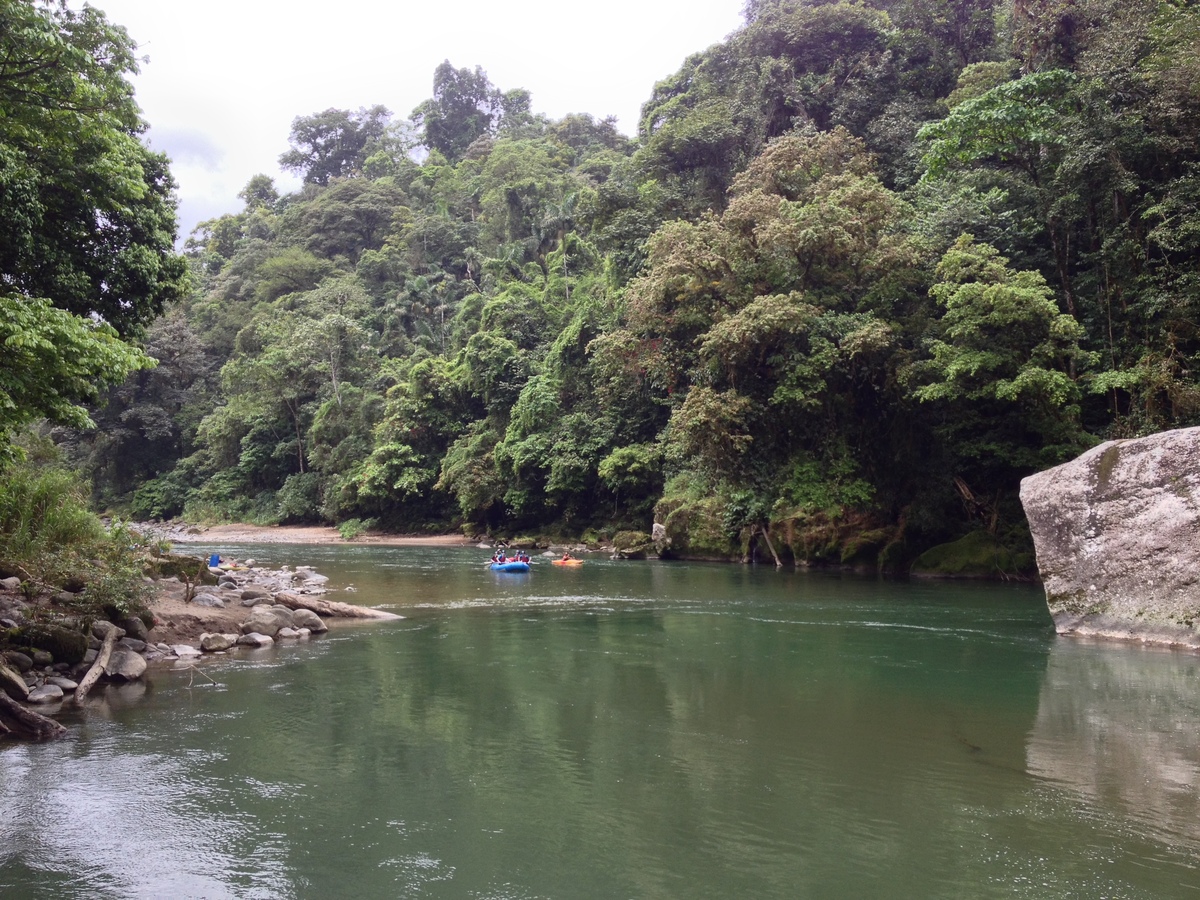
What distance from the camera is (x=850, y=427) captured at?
28.0 meters

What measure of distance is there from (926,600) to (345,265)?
57.3 metres

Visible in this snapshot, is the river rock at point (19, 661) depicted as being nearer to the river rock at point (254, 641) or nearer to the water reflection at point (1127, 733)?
the river rock at point (254, 641)

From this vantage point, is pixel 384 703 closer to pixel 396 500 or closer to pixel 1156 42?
pixel 1156 42

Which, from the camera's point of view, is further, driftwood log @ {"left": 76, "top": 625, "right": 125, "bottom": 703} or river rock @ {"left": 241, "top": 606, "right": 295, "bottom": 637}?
river rock @ {"left": 241, "top": 606, "right": 295, "bottom": 637}

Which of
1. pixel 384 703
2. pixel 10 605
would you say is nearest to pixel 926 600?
pixel 384 703

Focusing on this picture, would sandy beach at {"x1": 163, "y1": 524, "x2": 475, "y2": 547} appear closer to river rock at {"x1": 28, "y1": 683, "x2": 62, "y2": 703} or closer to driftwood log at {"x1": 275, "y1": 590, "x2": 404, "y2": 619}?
driftwood log at {"x1": 275, "y1": 590, "x2": 404, "y2": 619}

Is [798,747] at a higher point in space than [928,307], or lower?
lower

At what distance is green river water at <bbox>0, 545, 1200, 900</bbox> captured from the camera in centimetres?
569

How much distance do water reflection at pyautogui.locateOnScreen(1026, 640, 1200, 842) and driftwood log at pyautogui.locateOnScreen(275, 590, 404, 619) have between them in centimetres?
1233

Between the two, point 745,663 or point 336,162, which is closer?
point 745,663

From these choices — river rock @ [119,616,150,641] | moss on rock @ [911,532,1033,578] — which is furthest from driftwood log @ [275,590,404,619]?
moss on rock @ [911,532,1033,578]

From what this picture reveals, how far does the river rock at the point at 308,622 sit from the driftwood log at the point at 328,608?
2.82 ft

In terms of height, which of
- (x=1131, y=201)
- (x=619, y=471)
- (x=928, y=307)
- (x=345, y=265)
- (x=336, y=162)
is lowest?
(x=619, y=471)

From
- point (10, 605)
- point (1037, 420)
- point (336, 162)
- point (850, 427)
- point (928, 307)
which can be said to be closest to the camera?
point (10, 605)
